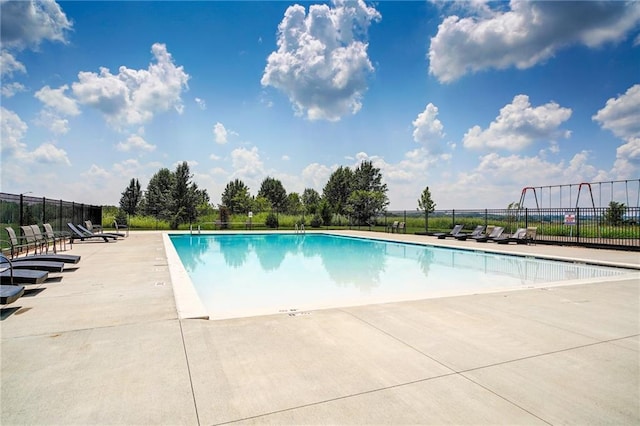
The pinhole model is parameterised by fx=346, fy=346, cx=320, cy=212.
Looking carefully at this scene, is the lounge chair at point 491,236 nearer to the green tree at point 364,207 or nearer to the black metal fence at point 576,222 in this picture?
the black metal fence at point 576,222

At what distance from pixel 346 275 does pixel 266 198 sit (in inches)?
1423

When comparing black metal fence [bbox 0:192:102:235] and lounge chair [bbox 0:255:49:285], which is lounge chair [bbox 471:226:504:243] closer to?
lounge chair [bbox 0:255:49:285]

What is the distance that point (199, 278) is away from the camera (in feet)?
29.9

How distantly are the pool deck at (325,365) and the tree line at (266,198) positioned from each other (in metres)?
22.8

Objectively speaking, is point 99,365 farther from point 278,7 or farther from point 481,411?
point 278,7

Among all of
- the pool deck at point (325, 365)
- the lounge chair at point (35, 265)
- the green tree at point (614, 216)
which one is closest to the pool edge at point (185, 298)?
the pool deck at point (325, 365)


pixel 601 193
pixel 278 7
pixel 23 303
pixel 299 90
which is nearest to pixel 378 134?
pixel 299 90

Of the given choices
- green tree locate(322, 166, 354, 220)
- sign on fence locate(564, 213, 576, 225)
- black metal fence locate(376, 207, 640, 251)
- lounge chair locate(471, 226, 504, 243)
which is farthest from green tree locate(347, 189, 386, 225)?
green tree locate(322, 166, 354, 220)

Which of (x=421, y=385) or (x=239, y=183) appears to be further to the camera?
(x=239, y=183)

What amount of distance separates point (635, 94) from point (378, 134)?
43.9 feet

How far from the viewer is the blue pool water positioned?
6473 mm

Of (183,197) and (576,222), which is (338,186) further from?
(576,222)

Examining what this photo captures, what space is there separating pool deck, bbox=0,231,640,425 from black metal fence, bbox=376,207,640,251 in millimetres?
11775

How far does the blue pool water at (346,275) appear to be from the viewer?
6473mm
